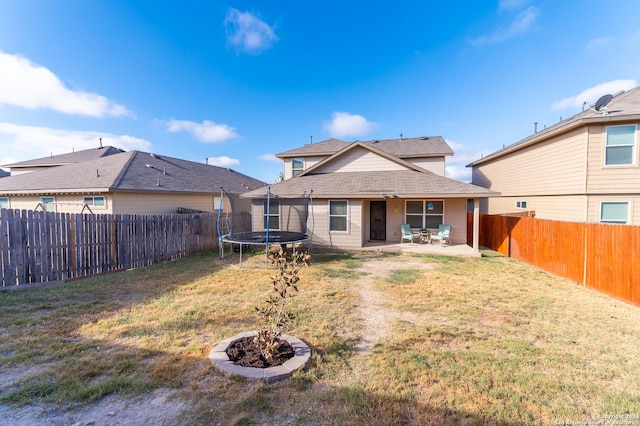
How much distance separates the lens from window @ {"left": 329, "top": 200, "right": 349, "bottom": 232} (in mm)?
11828

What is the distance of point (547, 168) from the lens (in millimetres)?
11805

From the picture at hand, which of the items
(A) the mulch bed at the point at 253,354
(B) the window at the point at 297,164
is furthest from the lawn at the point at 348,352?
(B) the window at the point at 297,164

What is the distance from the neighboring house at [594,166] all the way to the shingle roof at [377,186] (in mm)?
2845

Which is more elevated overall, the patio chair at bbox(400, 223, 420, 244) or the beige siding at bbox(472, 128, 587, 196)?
the beige siding at bbox(472, 128, 587, 196)

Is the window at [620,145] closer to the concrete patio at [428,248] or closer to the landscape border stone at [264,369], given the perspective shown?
the concrete patio at [428,248]

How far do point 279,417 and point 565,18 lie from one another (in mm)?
15515

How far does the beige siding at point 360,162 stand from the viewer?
45.7 feet

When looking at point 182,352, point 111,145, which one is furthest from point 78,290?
point 111,145

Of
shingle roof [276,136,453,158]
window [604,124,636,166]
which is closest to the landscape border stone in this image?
window [604,124,636,166]

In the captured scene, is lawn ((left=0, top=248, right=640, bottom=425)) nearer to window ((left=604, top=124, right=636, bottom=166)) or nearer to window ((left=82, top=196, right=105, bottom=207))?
window ((left=604, top=124, right=636, bottom=166))

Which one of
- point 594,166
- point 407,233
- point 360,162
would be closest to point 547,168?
point 594,166

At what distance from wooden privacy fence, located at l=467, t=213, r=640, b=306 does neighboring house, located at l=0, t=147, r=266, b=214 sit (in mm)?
15861

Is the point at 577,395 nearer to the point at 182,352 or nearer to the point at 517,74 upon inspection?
the point at 182,352

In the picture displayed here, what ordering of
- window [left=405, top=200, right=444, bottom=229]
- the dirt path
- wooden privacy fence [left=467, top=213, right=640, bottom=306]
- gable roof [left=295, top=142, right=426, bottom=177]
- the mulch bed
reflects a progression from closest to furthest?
the mulch bed < the dirt path < wooden privacy fence [left=467, top=213, right=640, bottom=306] < window [left=405, top=200, right=444, bottom=229] < gable roof [left=295, top=142, right=426, bottom=177]
